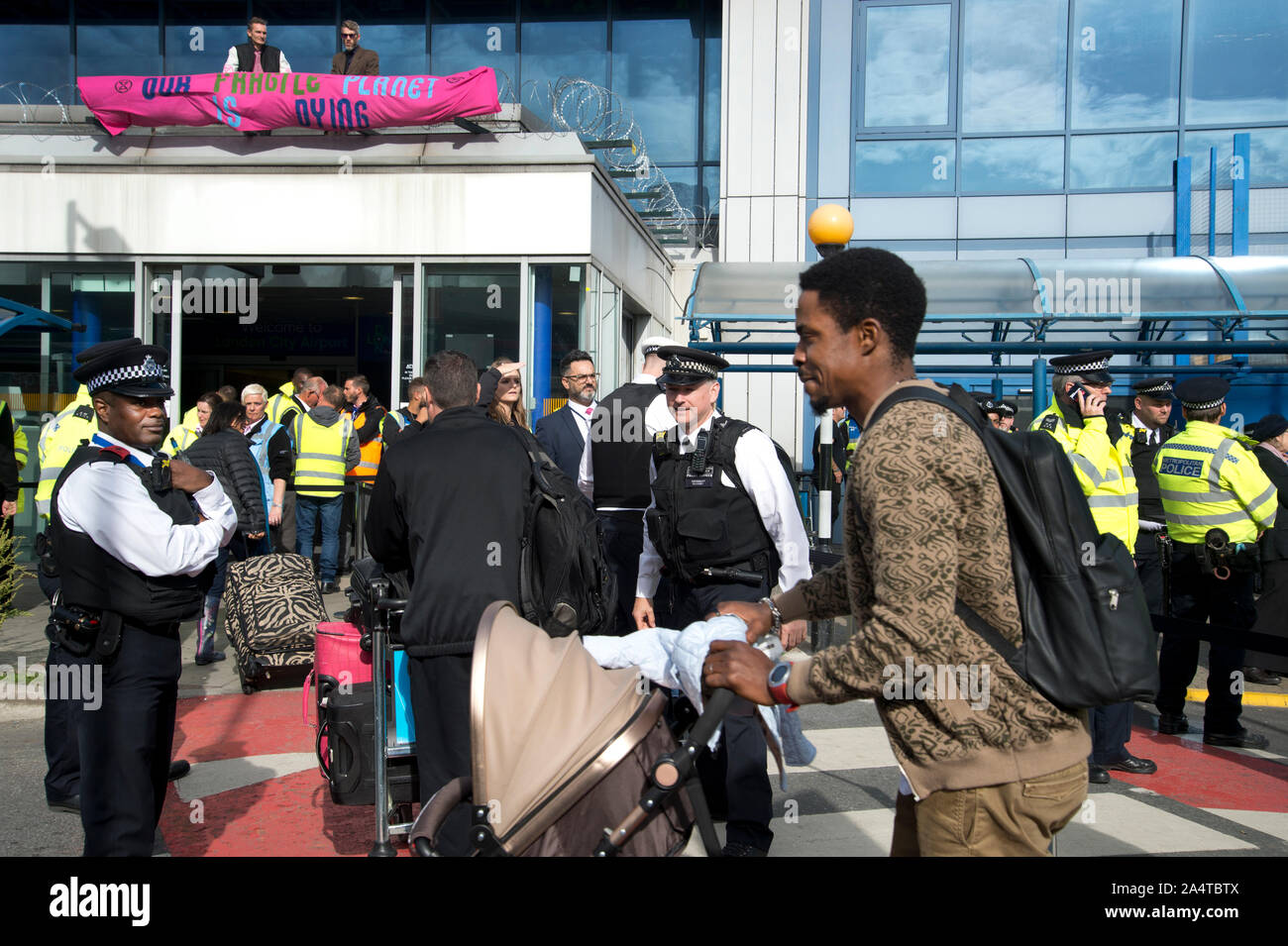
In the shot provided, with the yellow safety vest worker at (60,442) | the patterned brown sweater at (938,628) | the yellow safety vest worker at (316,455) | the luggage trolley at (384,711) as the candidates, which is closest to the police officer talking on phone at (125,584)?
Answer: the luggage trolley at (384,711)

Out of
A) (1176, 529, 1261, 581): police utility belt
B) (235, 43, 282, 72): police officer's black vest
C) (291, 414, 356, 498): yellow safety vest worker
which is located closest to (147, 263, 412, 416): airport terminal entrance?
(291, 414, 356, 498): yellow safety vest worker

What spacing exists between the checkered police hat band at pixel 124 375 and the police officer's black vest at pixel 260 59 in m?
10.3

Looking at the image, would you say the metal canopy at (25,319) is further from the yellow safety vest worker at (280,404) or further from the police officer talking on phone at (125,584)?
the police officer talking on phone at (125,584)

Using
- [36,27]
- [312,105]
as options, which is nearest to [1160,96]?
[312,105]

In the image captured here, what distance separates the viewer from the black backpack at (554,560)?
13.2 feet

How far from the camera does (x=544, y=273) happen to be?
12.5m

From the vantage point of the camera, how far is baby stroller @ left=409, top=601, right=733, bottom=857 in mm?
2480

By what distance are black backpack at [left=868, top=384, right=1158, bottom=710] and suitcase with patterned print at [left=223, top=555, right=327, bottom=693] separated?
6521 millimetres

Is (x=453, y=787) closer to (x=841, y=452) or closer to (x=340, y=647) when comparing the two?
(x=340, y=647)

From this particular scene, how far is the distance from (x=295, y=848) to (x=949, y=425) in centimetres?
392

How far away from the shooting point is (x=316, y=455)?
35.4ft

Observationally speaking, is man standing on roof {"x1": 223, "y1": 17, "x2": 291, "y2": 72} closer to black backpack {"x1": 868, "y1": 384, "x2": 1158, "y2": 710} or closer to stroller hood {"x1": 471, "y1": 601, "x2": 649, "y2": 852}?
stroller hood {"x1": 471, "y1": 601, "x2": 649, "y2": 852}

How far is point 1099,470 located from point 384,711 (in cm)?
437

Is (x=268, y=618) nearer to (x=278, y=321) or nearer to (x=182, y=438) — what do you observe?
(x=182, y=438)
